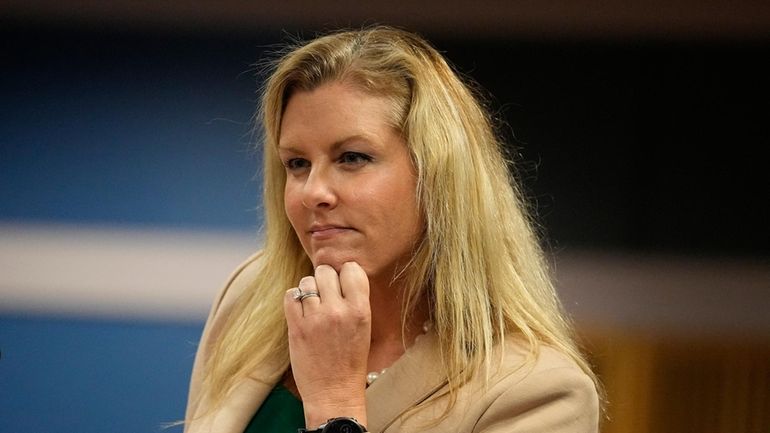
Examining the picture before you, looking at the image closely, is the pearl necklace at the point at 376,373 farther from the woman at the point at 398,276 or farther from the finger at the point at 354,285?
the finger at the point at 354,285

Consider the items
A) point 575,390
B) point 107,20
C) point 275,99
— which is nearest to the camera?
point 575,390

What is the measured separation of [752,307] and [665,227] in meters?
0.30

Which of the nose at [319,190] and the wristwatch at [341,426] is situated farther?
the nose at [319,190]

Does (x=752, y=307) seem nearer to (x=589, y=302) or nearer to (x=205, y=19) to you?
(x=589, y=302)

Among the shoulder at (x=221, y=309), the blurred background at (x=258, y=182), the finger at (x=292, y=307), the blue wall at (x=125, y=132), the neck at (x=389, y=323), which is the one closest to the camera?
the finger at (x=292, y=307)

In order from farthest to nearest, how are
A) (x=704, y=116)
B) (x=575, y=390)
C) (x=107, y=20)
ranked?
(x=107, y=20) → (x=704, y=116) → (x=575, y=390)

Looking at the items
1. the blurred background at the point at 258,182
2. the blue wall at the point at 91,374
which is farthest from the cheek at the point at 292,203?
the blue wall at the point at 91,374

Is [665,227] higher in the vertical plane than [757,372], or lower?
higher

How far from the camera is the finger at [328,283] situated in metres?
1.74

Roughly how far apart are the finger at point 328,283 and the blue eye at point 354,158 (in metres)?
0.17

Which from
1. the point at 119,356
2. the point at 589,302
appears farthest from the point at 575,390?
the point at 119,356

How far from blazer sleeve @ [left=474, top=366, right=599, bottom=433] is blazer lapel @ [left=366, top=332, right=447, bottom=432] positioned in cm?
10

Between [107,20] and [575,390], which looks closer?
[575,390]

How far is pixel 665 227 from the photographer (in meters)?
2.91
